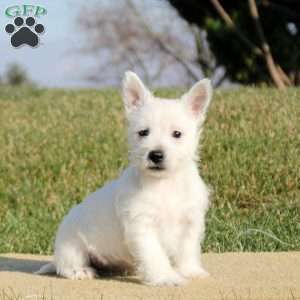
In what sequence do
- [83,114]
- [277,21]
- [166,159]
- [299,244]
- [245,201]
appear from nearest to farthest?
[166,159] → [299,244] → [245,201] → [83,114] → [277,21]

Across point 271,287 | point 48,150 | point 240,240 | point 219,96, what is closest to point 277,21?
point 219,96

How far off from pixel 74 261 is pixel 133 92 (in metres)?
1.19

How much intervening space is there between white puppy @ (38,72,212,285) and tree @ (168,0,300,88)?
2004cm

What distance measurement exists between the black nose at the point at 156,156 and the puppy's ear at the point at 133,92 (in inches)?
18.5

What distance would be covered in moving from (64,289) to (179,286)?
0.72 metres

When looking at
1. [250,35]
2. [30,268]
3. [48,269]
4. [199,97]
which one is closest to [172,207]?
[199,97]

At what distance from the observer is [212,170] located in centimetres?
995

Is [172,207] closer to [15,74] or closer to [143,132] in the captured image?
[143,132]

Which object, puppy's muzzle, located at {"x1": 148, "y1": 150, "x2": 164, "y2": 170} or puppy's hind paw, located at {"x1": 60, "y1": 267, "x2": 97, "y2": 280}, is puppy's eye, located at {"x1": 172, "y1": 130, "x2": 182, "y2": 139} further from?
puppy's hind paw, located at {"x1": 60, "y1": 267, "x2": 97, "y2": 280}

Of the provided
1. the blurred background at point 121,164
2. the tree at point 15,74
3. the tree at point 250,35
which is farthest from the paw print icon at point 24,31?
the tree at point 15,74

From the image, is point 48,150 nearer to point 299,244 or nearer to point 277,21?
point 299,244

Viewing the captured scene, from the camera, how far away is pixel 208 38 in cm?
2627

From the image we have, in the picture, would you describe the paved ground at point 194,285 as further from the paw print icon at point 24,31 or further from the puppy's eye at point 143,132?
the paw print icon at point 24,31

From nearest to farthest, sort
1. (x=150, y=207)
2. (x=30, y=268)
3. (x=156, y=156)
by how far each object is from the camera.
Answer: (x=156, y=156)
(x=150, y=207)
(x=30, y=268)
